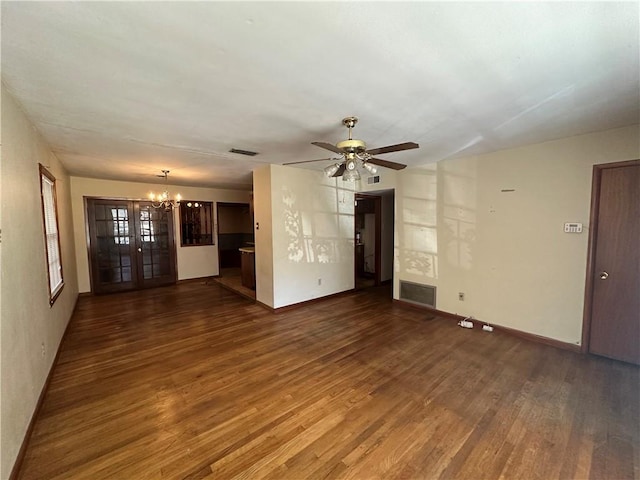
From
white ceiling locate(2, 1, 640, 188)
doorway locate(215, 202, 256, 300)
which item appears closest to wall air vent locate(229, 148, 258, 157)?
white ceiling locate(2, 1, 640, 188)

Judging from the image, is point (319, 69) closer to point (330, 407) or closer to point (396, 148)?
point (396, 148)

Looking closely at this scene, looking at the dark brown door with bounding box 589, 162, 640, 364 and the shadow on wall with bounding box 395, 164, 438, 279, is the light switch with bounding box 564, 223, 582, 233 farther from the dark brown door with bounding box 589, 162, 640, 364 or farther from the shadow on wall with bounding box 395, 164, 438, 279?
the shadow on wall with bounding box 395, 164, 438, 279

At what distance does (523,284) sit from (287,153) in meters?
3.68

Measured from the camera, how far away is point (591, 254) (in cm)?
308

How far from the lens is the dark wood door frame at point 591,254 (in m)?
3.02

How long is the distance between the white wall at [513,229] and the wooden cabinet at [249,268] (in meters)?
3.35

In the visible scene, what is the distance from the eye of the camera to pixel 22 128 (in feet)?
7.53

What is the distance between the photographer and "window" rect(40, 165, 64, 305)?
3.14 meters

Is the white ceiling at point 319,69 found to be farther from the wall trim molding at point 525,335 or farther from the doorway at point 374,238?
the doorway at point 374,238

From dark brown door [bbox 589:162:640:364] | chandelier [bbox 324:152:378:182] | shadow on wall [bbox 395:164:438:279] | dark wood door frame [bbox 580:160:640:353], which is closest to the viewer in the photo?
chandelier [bbox 324:152:378:182]

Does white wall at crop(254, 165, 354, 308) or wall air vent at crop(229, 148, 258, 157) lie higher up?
wall air vent at crop(229, 148, 258, 157)

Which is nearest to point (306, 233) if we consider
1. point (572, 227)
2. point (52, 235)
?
point (52, 235)

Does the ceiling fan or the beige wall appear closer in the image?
the ceiling fan

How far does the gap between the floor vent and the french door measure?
18.4 ft
